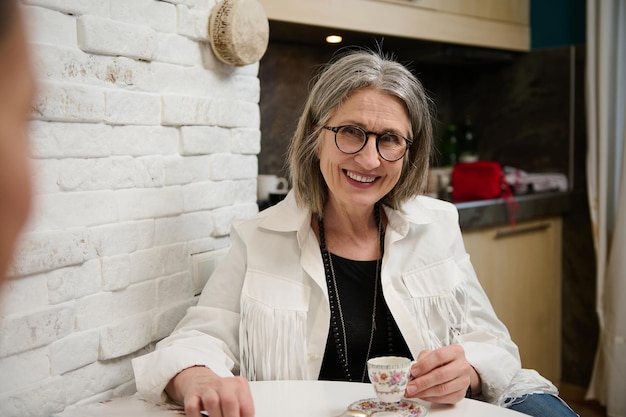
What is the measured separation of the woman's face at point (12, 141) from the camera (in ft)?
1.01

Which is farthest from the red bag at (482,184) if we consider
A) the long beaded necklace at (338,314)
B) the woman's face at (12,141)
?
the woman's face at (12,141)

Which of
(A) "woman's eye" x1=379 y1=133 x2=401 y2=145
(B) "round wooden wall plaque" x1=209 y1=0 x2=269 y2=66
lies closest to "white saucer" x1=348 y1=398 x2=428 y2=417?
(A) "woman's eye" x1=379 y1=133 x2=401 y2=145

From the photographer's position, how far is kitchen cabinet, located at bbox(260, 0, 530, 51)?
2.33 m

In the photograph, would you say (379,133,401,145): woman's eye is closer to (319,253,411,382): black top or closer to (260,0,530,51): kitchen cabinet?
(319,253,411,382): black top

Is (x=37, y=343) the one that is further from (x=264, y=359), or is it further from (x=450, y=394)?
(x=450, y=394)

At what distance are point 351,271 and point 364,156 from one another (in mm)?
282

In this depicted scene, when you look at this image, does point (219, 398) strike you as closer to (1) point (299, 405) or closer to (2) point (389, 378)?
(1) point (299, 405)

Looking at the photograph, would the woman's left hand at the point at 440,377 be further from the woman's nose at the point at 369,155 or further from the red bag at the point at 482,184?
the red bag at the point at 482,184

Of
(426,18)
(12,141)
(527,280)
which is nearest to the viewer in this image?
(12,141)

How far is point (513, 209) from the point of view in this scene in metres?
2.84

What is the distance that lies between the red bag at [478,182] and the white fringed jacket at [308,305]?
1209 millimetres

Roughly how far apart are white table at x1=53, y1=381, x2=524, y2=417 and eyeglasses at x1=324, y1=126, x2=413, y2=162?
0.54m

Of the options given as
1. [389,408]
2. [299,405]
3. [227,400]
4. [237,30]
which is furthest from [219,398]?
[237,30]

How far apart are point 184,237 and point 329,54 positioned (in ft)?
5.07
